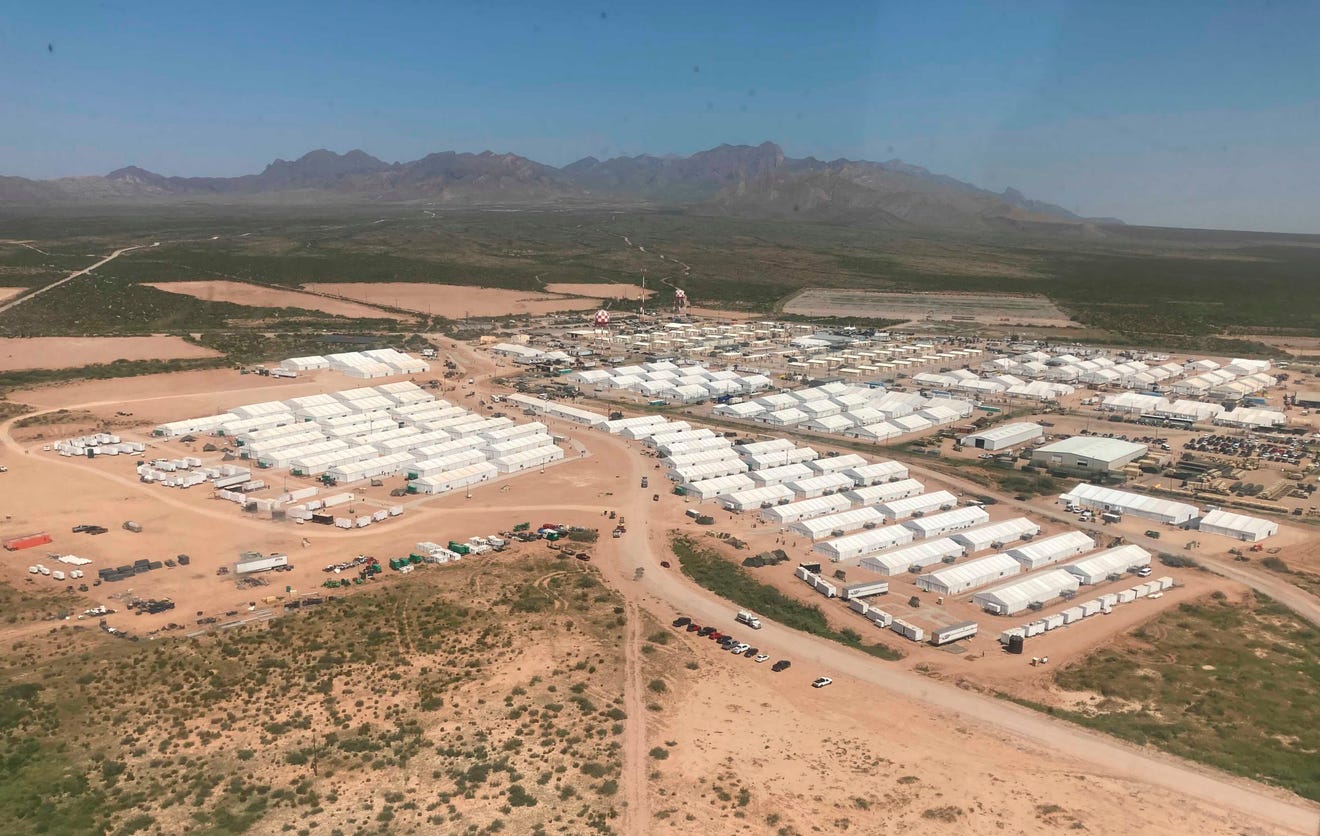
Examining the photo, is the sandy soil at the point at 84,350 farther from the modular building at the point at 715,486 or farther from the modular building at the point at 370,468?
the modular building at the point at 715,486

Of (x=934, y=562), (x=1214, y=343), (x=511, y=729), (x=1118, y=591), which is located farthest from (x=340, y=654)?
(x=1214, y=343)

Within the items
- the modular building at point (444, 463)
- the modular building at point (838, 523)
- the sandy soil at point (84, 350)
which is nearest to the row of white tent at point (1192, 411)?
the modular building at point (838, 523)

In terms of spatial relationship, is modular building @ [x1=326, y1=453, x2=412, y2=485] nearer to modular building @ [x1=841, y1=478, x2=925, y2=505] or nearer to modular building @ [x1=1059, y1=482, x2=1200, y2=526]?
modular building @ [x1=841, y1=478, x2=925, y2=505]

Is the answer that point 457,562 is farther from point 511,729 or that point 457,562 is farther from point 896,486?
point 896,486

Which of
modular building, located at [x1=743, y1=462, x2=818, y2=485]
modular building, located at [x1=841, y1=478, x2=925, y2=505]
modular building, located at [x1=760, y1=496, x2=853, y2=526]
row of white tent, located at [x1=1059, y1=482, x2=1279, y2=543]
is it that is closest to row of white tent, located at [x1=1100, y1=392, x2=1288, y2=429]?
row of white tent, located at [x1=1059, y1=482, x2=1279, y2=543]

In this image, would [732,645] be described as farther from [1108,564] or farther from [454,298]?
[454,298]
